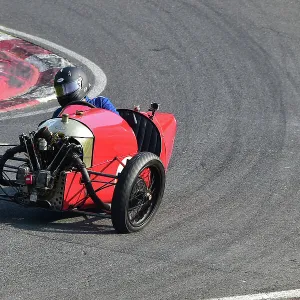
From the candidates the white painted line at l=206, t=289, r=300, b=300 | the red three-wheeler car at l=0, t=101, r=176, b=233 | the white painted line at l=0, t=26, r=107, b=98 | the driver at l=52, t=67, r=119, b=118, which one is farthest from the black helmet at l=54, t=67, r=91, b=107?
the white painted line at l=0, t=26, r=107, b=98

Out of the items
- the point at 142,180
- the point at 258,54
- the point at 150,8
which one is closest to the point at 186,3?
the point at 150,8

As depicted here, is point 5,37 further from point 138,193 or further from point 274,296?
point 274,296

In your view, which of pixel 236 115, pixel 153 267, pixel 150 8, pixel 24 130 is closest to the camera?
pixel 153 267

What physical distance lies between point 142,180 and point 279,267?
157cm

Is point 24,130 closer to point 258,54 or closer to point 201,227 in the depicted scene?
point 201,227

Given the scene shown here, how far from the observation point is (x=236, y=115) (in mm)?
12055

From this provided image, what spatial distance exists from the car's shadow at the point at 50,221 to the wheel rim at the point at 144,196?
0.26 meters

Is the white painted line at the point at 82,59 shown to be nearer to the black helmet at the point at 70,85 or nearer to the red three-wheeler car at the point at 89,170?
the black helmet at the point at 70,85

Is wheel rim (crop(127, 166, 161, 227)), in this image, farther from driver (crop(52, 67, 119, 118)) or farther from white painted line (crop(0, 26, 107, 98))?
white painted line (crop(0, 26, 107, 98))

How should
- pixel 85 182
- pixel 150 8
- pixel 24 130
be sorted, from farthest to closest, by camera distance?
pixel 150 8
pixel 24 130
pixel 85 182

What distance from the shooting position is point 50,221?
26.3 feet

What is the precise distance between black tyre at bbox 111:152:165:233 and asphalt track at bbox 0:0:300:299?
0.16m

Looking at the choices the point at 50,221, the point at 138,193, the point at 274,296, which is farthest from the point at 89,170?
the point at 274,296

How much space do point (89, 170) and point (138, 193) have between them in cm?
50
